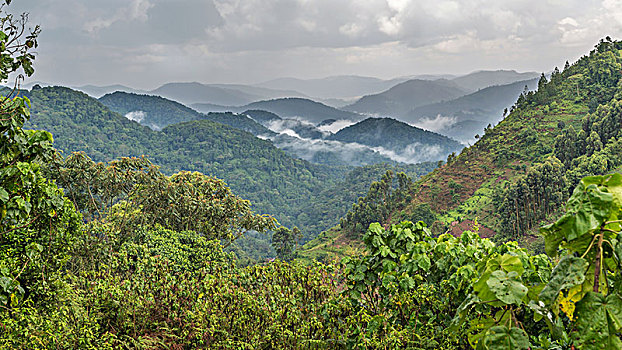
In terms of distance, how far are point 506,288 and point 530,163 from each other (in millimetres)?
37992

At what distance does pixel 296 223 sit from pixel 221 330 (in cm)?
8289

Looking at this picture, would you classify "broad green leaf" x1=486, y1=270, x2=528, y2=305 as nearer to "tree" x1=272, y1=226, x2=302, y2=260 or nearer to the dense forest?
the dense forest

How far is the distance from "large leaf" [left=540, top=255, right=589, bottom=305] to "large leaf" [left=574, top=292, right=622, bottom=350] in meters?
0.06

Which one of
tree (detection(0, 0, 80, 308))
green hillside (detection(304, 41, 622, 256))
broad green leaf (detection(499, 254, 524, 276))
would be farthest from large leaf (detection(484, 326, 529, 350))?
green hillside (detection(304, 41, 622, 256))

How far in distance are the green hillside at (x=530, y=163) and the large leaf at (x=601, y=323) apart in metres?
22.6

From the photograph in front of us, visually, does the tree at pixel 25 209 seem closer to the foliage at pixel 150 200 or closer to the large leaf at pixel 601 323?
the large leaf at pixel 601 323

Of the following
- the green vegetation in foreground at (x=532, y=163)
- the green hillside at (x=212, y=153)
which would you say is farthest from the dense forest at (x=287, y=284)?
the green hillside at (x=212, y=153)

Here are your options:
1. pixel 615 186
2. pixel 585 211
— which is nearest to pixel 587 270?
pixel 585 211

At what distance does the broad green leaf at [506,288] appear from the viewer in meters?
1.41

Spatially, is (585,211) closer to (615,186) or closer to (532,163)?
(615,186)

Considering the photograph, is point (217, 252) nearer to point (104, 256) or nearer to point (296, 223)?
point (104, 256)

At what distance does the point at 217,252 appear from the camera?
642 centimetres

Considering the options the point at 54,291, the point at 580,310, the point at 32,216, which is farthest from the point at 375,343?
the point at 32,216

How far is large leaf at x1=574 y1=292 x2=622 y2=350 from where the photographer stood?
120cm
